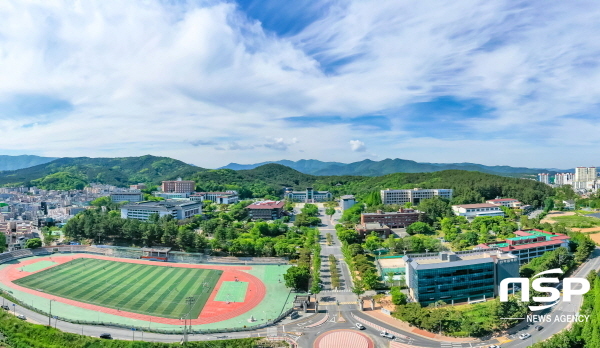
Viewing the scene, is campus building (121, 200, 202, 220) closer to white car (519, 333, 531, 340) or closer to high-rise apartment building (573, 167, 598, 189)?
white car (519, 333, 531, 340)

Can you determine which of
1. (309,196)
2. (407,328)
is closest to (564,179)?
(309,196)

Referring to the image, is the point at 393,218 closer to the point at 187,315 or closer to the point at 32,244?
the point at 187,315

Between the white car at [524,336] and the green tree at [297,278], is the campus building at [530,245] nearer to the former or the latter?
the white car at [524,336]

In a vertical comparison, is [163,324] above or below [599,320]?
below

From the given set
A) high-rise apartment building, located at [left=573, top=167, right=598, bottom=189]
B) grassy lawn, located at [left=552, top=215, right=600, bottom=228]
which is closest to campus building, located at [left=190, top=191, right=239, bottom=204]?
grassy lawn, located at [left=552, top=215, right=600, bottom=228]

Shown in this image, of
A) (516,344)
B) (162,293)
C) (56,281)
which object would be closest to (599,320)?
(516,344)

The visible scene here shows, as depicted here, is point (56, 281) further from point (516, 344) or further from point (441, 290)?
point (516, 344)

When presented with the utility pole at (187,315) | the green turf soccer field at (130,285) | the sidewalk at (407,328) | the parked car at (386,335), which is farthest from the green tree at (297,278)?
the parked car at (386,335)
